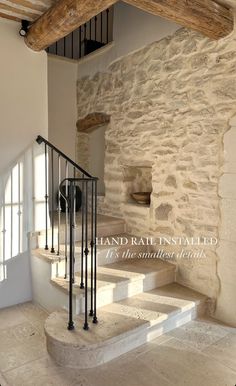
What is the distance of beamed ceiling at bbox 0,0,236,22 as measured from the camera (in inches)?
97.4

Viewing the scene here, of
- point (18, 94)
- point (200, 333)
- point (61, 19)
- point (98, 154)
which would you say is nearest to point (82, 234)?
point (200, 333)

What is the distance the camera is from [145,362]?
218 cm

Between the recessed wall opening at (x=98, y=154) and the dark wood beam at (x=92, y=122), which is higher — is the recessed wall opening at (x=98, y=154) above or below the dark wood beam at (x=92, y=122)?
below

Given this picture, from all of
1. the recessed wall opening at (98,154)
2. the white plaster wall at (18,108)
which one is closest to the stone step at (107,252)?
the white plaster wall at (18,108)

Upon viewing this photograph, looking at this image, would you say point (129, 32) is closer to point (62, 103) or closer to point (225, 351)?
point (62, 103)

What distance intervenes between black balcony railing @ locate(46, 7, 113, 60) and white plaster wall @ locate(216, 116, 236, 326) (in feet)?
11.9

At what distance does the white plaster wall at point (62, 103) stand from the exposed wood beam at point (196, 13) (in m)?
2.58

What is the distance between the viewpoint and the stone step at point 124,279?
2.62m

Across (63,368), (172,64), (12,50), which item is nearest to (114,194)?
(172,64)

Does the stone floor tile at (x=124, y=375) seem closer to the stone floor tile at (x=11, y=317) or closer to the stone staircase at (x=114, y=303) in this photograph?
the stone staircase at (x=114, y=303)

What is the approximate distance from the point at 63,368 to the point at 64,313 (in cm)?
47

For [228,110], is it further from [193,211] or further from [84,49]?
[84,49]

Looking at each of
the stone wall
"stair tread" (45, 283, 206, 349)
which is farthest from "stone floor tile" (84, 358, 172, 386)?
the stone wall

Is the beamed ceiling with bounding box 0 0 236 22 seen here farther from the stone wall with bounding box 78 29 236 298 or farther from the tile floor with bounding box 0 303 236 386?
the tile floor with bounding box 0 303 236 386
